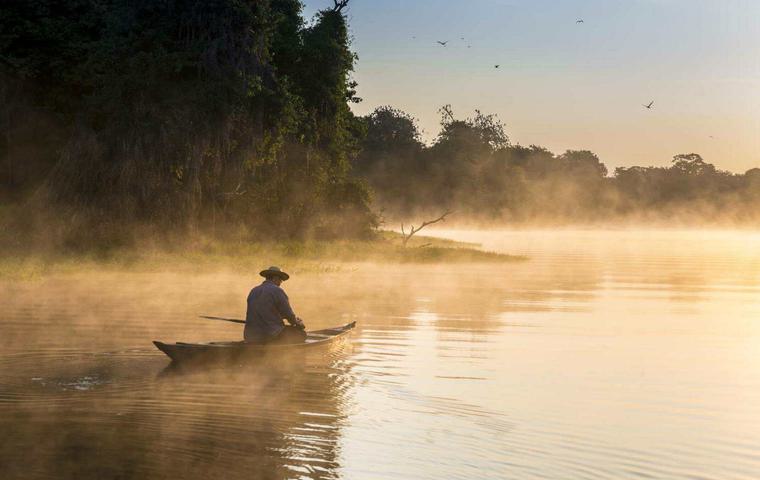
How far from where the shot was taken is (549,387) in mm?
16219

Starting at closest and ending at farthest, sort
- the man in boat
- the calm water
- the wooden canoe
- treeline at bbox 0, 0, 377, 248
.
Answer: the calm water < the wooden canoe < the man in boat < treeline at bbox 0, 0, 377, 248

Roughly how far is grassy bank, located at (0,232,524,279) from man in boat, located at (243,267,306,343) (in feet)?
52.0

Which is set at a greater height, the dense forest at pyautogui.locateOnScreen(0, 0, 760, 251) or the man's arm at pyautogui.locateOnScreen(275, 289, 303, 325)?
the dense forest at pyautogui.locateOnScreen(0, 0, 760, 251)

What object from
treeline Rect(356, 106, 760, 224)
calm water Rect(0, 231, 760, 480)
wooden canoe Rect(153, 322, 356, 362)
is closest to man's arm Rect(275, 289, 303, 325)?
wooden canoe Rect(153, 322, 356, 362)

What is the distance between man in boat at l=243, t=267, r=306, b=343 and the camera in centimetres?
1719

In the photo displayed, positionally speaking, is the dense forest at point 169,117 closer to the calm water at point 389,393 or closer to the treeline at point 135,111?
the treeline at point 135,111

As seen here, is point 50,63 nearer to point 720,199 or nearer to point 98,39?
point 98,39

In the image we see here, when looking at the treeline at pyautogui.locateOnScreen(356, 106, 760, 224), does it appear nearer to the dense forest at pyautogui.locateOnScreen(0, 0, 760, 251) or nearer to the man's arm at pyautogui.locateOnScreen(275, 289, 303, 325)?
the dense forest at pyautogui.locateOnScreen(0, 0, 760, 251)

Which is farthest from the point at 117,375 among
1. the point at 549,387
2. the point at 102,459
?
the point at 549,387

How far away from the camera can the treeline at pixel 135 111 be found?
36719 mm

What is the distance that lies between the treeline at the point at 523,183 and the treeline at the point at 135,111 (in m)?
62.4

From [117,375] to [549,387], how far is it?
6575mm

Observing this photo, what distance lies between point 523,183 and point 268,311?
400ft

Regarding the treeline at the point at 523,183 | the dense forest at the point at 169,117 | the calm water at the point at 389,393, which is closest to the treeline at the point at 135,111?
the dense forest at the point at 169,117
